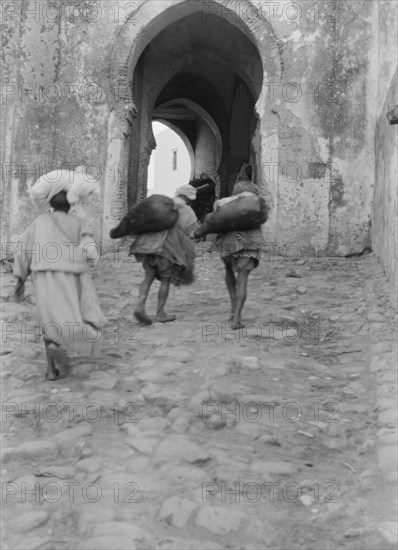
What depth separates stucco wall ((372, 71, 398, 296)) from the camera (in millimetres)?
6992

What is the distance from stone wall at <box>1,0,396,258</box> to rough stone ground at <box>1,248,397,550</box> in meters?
3.47

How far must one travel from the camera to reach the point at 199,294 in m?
7.91

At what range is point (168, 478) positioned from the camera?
3.48 metres

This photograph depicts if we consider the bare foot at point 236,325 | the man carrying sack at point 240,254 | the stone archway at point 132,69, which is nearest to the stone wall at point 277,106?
the stone archway at point 132,69

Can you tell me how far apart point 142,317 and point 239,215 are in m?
1.30

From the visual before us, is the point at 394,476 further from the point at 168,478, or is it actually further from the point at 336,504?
the point at 168,478

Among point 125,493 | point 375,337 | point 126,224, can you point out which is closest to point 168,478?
point 125,493

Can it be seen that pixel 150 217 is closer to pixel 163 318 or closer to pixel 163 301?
pixel 163 301

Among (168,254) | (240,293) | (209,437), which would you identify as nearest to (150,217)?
(168,254)

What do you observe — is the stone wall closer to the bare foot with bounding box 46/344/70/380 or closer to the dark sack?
the dark sack

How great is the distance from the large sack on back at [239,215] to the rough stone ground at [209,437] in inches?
36.3

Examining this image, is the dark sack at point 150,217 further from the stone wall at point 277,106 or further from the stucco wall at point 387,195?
the stone wall at point 277,106

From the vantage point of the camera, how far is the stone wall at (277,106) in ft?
32.3

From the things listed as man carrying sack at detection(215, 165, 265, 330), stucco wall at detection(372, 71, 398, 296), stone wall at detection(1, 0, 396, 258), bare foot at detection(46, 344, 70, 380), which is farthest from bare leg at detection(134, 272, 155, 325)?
stone wall at detection(1, 0, 396, 258)
